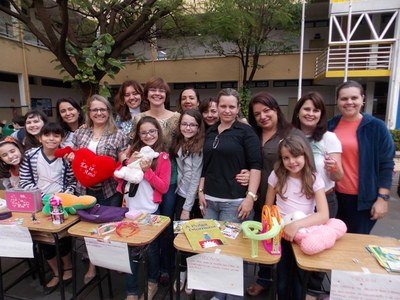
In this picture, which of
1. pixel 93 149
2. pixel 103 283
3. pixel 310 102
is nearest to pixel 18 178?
pixel 93 149

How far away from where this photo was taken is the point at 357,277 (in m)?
1.45

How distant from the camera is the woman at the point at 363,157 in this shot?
2.14m

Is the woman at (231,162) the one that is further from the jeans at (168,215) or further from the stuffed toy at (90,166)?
the stuffed toy at (90,166)

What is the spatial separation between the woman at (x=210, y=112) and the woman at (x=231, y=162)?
429mm

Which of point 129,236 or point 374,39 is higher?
point 374,39

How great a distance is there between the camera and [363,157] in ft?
7.02

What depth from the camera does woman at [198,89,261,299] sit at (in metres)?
2.12

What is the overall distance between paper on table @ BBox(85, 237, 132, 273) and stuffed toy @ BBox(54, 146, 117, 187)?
58cm

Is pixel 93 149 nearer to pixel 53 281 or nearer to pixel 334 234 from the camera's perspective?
pixel 53 281

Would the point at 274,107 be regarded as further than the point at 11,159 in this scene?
No

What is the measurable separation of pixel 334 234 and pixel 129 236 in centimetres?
138

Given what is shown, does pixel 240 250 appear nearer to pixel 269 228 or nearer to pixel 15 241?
pixel 269 228

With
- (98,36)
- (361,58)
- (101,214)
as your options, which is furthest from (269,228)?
(361,58)

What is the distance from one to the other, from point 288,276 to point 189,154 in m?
1.27
